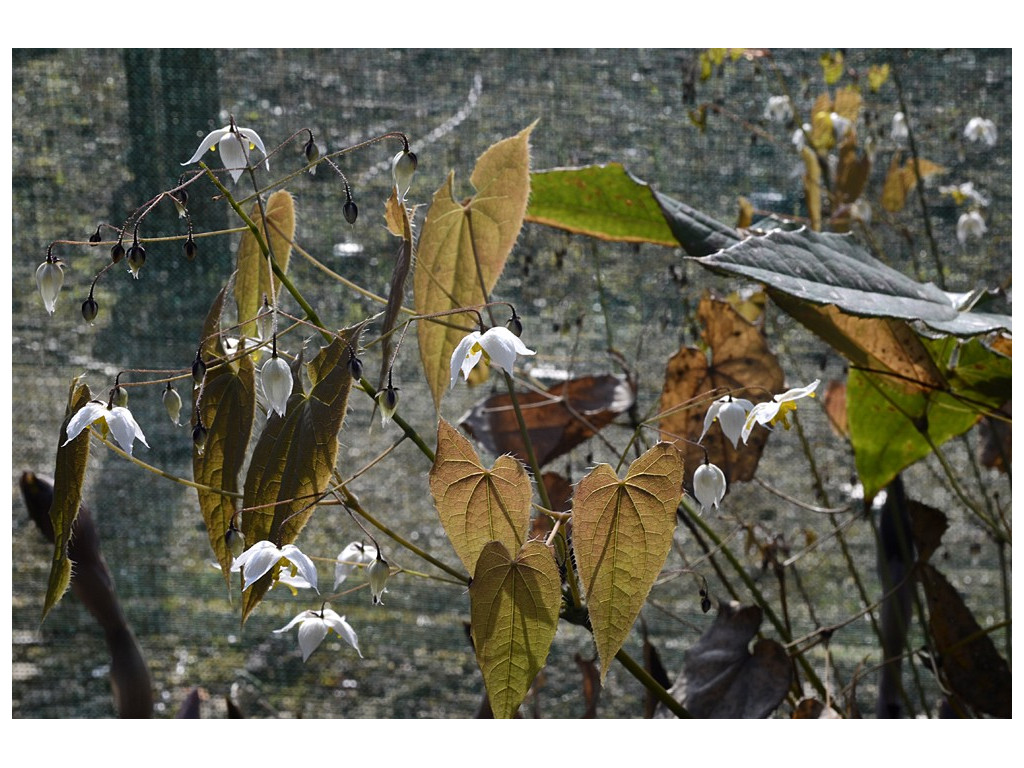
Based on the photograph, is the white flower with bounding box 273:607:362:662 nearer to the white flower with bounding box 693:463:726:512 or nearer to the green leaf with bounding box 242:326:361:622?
the green leaf with bounding box 242:326:361:622

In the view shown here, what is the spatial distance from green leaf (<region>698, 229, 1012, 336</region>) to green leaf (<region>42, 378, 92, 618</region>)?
0.26m

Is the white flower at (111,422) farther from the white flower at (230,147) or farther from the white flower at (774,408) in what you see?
the white flower at (774,408)

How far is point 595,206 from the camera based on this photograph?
0.59 meters

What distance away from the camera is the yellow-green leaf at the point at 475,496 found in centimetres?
39

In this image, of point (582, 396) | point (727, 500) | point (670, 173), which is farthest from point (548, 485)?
point (670, 173)

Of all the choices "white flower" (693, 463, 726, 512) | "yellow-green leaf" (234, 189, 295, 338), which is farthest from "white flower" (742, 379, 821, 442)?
"yellow-green leaf" (234, 189, 295, 338)

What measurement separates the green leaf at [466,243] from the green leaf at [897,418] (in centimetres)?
27

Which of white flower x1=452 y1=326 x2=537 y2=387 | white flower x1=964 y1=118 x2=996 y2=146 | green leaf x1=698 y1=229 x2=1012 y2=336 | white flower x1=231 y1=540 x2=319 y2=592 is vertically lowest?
white flower x1=231 y1=540 x2=319 y2=592

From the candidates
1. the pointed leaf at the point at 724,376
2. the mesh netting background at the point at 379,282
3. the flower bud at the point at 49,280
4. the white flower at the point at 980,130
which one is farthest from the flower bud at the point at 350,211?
the white flower at the point at 980,130

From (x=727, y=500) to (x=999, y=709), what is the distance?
402 millimetres

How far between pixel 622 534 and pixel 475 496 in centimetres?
6

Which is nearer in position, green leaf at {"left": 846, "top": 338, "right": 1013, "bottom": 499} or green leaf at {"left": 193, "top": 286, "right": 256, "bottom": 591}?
green leaf at {"left": 193, "top": 286, "right": 256, "bottom": 591}

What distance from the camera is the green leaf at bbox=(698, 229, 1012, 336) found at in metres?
0.42
